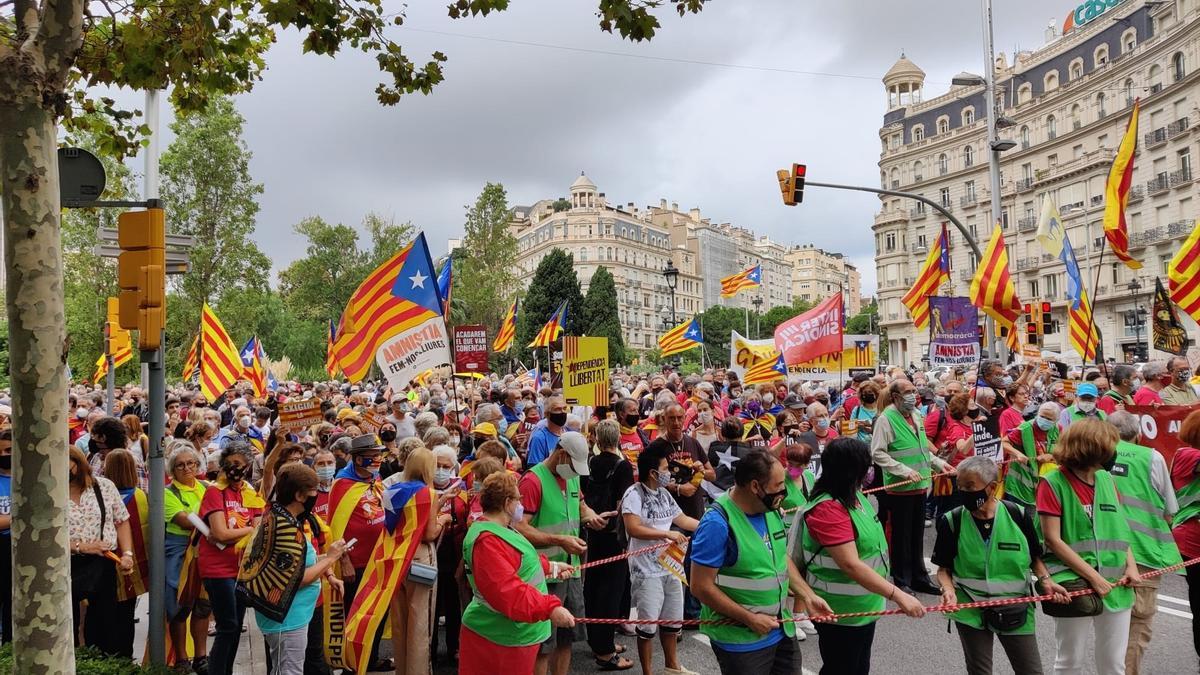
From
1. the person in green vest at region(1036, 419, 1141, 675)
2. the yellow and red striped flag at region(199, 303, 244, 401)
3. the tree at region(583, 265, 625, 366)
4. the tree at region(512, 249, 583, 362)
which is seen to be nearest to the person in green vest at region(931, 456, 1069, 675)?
the person in green vest at region(1036, 419, 1141, 675)

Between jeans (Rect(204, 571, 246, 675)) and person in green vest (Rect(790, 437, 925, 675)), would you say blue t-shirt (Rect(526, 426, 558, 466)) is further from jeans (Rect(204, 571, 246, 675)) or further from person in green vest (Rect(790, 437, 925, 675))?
person in green vest (Rect(790, 437, 925, 675))

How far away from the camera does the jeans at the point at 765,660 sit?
426 centimetres

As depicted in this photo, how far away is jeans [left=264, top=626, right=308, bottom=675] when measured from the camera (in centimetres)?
503

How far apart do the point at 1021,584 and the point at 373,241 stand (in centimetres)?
6346

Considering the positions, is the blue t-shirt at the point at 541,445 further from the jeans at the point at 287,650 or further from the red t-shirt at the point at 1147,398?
the red t-shirt at the point at 1147,398

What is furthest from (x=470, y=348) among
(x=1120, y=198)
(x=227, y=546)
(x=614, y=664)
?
(x=1120, y=198)

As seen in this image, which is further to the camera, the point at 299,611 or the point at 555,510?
the point at 555,510

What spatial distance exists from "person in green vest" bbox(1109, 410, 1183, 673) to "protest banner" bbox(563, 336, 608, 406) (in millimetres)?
5611

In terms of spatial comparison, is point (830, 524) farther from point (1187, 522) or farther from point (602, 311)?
point (602, 311)

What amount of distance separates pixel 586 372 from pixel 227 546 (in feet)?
16.7

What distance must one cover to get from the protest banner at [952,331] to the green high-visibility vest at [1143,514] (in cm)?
938

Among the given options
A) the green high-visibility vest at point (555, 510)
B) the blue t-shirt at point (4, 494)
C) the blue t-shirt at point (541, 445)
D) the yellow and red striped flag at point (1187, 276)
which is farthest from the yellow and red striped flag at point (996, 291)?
the blue t-shirt at point (4, 494)

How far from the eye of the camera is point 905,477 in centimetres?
831

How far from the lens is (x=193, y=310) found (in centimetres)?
3828
